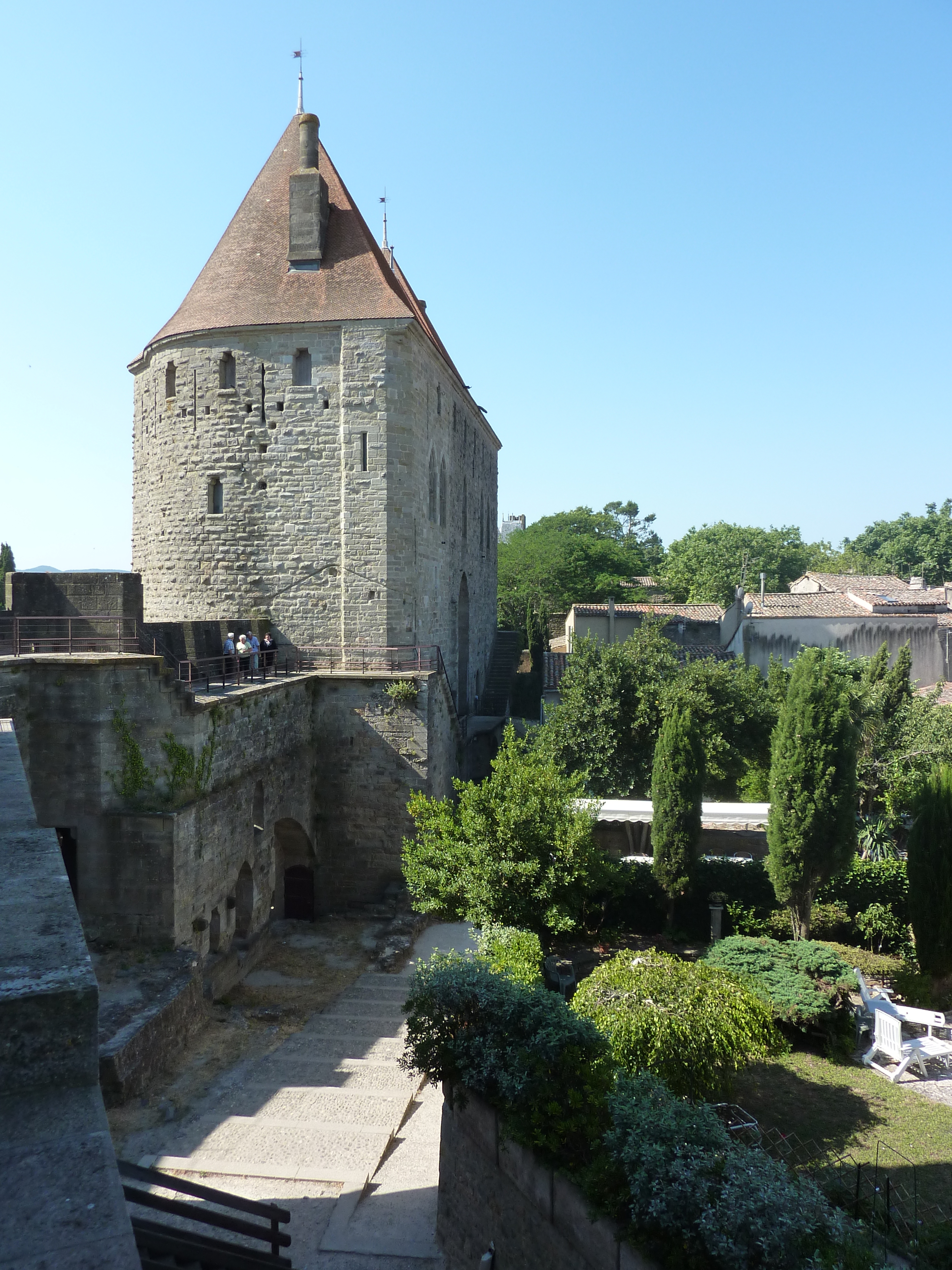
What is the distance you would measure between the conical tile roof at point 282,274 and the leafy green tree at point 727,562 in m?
44.7

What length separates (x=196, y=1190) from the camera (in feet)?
20.0

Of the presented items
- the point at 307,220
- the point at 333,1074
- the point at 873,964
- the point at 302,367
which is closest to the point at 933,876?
the point at 873,964

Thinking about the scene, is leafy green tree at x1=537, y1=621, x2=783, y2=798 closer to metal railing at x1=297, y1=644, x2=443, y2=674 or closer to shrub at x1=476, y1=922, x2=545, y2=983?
metal railing at x1=297, y1=644, x2=443, y2=674

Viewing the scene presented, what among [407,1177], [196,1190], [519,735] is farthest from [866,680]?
[196,1190]

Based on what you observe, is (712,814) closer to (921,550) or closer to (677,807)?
(677,807)

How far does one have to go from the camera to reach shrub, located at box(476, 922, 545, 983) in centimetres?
1095

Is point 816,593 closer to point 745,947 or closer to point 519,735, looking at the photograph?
point 519,735

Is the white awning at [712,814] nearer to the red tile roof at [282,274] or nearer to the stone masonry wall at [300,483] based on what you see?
the stone masonry wall at [300,483]

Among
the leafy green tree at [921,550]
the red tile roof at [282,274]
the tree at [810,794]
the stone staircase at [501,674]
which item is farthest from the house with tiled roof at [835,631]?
the leafy green tree at [921,550]

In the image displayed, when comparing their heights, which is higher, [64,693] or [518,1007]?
[64,693]

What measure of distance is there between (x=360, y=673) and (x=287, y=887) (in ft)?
15.8

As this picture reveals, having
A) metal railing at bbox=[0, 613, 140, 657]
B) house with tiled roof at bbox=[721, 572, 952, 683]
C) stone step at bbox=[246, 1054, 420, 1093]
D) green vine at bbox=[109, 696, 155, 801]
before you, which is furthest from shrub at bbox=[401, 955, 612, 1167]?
house with tiled roof at bbox=[721, 572, 952, 683]

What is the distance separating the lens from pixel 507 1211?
708 cm

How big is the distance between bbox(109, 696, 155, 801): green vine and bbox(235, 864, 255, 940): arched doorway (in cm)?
333
